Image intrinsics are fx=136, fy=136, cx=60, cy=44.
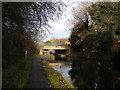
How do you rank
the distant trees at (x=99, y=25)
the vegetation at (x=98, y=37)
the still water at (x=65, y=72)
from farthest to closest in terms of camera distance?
the distant trees at (x=99, y=25)
the vegetation at (x=98, y=37)
the still water at (x=65, y=72)

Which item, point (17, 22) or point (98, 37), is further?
point (98, 37)

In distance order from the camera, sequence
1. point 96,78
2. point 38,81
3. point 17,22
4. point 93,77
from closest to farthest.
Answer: point 17,22 < point 38,81 < point 96,78 < point 93,77

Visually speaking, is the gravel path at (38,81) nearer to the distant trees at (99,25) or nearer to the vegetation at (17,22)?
the vegetation at (17,22)

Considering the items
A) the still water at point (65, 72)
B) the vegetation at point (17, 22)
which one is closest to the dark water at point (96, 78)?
the still water at point (65, 72)

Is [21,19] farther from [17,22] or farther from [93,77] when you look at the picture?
[93,77]

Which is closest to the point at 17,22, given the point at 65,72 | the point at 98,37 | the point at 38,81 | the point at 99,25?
the point at 38,81

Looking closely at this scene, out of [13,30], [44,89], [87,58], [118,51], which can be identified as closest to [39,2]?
[13,30]

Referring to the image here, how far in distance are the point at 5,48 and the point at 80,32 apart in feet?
36.4

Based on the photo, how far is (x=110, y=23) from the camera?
9.66 metres

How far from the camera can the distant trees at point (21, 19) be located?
10.6 feet

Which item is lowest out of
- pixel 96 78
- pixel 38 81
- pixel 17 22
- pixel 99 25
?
pixel 96 78

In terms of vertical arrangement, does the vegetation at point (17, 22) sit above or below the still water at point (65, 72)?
above

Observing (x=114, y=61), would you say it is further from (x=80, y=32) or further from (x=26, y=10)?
(x=26, y=10)

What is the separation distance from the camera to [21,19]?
3.45 metres
